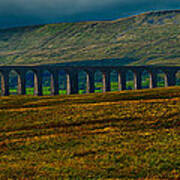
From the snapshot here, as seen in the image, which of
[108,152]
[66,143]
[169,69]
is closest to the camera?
[108,152]

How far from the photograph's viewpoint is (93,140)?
120 ft

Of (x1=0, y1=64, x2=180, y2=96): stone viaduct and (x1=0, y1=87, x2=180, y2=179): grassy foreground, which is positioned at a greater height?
(x1=0, y1=64, x2=180, y2=96): stone viaduct

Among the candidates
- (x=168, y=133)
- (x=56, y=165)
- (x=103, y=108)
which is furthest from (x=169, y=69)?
(x=56, y=165)

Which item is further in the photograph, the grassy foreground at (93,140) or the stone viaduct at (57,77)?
the stone viaduct at (57,77)

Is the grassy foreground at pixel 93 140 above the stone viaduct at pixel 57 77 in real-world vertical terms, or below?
below

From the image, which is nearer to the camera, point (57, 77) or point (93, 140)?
point (93, 140)

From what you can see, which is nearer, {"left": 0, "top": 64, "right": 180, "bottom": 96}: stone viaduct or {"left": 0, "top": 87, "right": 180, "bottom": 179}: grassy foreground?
{"left": 0, "top": 87, "right": 180, "bottom": 179}: grassy foreground

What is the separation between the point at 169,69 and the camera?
173250mm

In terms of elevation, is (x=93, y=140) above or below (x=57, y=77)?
below

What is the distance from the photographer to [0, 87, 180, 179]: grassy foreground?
94.8 ft

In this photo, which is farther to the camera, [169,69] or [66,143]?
[169,69]

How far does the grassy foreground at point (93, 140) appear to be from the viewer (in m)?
28.9

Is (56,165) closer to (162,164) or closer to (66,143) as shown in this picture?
(66,143)

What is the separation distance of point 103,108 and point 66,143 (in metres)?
15.9
